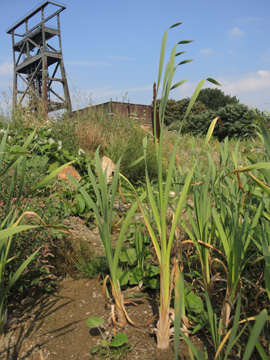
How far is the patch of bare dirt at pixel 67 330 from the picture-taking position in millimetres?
1077

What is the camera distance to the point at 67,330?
1220 millimetres

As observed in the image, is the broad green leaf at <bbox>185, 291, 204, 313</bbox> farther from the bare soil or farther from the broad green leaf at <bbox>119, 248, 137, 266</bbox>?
the broad green leaf at <bbox>119, 248, 137, 266</bbox>

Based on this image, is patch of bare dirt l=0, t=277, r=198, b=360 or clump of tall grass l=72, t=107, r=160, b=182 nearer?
patch of bare dirt l=0, t=277, r=198, b=360

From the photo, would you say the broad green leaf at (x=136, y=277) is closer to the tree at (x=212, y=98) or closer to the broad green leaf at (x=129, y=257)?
the broad green leaf at (x=129, y=257)

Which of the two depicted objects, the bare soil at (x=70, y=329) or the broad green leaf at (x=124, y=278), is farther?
the broad green leaf at (x=124, y=278)

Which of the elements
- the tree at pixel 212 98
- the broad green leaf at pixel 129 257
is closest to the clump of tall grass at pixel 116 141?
the broad green leaf at pixel 129 257

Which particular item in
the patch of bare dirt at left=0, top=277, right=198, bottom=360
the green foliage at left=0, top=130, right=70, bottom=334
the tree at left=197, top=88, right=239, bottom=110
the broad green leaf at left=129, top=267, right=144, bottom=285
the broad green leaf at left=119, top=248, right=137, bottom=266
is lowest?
the patch of bare dirt at left=0, top=277, right=198, bottom=360

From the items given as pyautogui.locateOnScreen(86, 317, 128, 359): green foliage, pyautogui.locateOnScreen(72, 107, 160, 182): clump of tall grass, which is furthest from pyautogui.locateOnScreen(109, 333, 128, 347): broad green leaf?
pyautogui.locateOnScreen(72, 107, 160, 182): clump of tall grass

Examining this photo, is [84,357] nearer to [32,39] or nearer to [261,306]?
[261,306]

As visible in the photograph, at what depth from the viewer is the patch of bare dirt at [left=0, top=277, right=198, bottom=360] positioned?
1.08 metres

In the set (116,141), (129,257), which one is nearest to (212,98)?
(116,141)

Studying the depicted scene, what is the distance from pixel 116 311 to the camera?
1.18 metres

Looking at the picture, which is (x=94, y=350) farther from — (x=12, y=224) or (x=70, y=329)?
(x=12, y=224)

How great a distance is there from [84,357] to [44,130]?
3.60 metres
